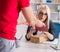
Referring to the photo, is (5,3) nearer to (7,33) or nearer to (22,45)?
(7,33)

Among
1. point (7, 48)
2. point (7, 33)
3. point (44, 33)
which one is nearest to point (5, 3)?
point (7, 33)

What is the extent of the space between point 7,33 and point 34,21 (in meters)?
0.27

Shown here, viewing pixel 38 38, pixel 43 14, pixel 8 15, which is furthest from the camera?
pixel 43 14

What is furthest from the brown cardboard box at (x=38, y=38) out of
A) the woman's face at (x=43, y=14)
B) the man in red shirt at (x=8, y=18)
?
the man in red shirt at (x=8, y=18)

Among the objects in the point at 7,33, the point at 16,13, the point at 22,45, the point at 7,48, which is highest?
A: the point at 16,13

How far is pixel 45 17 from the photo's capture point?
2.89 m

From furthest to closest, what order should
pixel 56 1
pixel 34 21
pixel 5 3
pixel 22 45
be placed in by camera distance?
1. pixel 56 1
2. pixel 22 45
3. pixel 34 21
4. pixel 5 3

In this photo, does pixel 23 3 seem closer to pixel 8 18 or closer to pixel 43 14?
pixel 8 18

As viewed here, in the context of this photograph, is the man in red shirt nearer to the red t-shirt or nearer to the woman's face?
the red t-shirt

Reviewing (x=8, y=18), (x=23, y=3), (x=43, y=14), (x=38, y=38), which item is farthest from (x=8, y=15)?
(x=43, y=14)

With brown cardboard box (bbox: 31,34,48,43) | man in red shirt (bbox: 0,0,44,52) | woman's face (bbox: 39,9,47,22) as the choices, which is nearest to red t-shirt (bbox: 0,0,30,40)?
man in red shirt (bbox: 0,0,44,52)

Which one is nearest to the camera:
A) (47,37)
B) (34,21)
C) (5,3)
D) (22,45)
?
(5,3)

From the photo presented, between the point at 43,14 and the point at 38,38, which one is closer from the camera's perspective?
the point at 38,38

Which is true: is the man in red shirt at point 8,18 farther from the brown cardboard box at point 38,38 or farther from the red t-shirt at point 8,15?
the brown cardboard box at point 38,38
